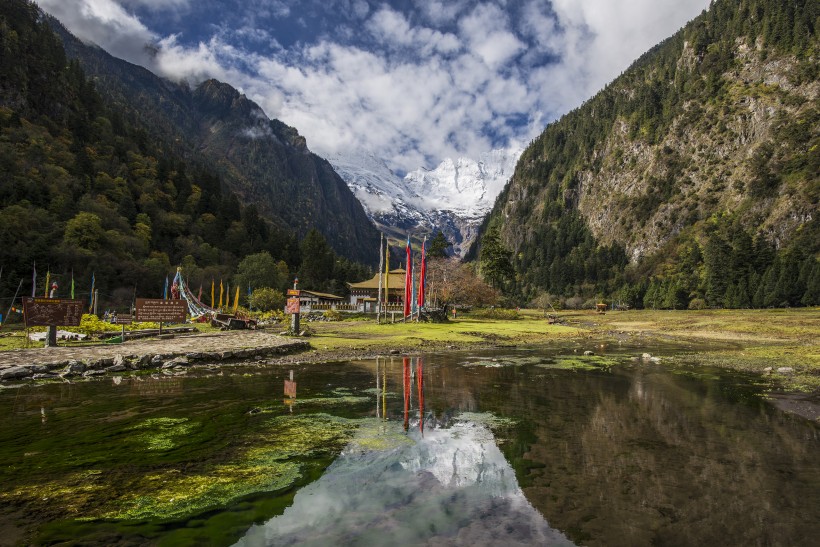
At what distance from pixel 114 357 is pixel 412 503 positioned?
17.1 metres

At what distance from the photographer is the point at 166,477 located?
7.01m

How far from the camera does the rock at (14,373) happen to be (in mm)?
14953

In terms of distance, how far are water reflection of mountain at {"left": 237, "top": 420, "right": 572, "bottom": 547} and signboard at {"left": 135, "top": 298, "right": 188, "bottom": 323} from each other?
898 inches

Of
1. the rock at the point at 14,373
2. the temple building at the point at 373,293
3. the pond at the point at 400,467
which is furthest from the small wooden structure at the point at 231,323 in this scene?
the temple building at the point at 373,293

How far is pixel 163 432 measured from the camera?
31.3 feet

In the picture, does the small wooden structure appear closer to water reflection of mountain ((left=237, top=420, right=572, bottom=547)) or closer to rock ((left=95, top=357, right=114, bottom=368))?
rock ((left=95, top=357, right=114, bottom=368))

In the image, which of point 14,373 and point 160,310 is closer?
point 14,373

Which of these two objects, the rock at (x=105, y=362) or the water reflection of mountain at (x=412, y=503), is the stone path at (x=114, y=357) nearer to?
the rock at (x=105, y=362)

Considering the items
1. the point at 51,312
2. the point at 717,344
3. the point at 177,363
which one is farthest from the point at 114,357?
the point at 717,344

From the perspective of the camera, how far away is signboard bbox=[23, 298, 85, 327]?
20750 mm

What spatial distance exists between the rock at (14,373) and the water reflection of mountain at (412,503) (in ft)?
45.5

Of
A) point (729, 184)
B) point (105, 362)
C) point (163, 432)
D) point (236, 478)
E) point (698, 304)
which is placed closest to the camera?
point (236, 478)

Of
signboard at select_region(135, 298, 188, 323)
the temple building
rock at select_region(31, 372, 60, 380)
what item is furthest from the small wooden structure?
the temple building

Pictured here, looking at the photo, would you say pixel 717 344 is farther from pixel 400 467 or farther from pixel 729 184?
pixel 729 184
